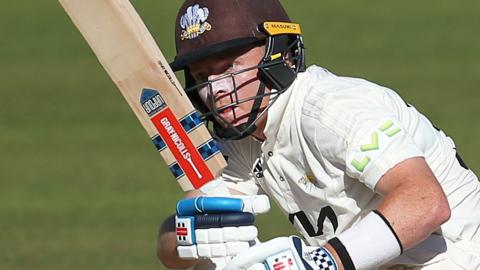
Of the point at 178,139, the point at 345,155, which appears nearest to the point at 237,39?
the point at 178,139

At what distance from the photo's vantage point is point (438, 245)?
177 inches

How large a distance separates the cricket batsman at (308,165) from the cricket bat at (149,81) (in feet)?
0.45

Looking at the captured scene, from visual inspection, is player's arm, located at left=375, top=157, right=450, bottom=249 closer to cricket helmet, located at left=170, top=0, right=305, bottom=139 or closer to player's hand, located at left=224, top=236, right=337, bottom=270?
player's hand, located at left=224, top=236, right=337, bottom=270

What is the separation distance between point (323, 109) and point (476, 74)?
29.8ft

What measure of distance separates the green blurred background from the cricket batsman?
3.35m

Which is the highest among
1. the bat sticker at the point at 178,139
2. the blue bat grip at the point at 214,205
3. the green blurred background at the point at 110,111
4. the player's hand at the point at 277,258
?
the bat sticker at the point at 178,139

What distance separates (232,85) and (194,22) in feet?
0.95

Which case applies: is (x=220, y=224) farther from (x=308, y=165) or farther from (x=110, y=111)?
(x=110, y=111)

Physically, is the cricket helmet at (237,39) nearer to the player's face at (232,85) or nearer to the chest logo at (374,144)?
the player's face at (232,85)

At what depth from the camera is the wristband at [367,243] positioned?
4.04 metres

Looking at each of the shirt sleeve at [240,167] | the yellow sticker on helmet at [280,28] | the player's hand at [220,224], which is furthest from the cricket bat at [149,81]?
the shirt sleeve at [240,167]

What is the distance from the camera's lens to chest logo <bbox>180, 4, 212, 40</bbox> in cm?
465

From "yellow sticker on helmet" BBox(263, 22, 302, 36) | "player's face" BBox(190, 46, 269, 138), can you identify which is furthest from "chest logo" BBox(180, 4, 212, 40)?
"yellow sticker on helmet" BBox(263, 22, 302, 36)

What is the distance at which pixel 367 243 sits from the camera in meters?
4.05
